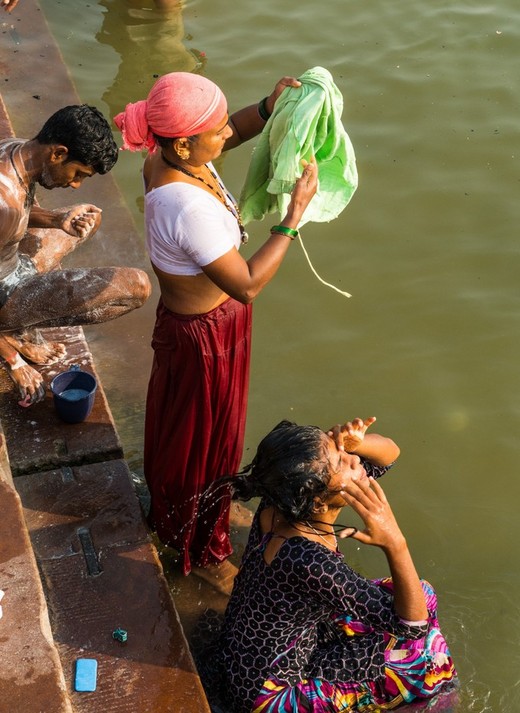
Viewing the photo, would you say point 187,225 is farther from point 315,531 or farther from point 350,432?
point 315,531

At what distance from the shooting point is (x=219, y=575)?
391cm

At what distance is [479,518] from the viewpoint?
4.35 m

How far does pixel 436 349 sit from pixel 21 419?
2332 mm

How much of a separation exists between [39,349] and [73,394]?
0.38m

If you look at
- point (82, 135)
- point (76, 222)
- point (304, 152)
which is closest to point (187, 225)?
point (304, 152)

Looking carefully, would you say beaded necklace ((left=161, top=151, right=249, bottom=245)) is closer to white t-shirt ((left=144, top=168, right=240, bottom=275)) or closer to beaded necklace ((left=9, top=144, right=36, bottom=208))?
white t-shirt ((left=144, top=168, right=240, bottom=275))

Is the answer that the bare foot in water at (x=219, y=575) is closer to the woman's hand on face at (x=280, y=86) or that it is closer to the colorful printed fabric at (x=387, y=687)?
the colorful printed fabric at (x=387, y=687)

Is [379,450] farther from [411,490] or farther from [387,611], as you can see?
[411,490]

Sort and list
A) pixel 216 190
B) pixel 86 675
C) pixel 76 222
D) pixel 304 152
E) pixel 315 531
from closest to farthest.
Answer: pixel 315 531
pixel 86 675
pixel 216 190
pixel 304 152
pixel 76 222

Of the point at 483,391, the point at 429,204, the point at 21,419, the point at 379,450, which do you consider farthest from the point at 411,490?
the point at 429,204

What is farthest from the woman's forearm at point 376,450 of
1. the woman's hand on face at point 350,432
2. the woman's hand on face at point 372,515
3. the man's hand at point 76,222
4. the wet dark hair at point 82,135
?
the man's hand at point 76,222

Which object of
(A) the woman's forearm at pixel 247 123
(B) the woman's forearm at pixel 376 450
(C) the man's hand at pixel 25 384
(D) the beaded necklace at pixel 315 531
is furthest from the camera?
(C) the man's hand at pixel 25 384

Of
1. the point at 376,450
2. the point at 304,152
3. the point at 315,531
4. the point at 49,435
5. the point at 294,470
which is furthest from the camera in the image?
the point at 49,435

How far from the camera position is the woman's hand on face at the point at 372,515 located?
2.92m
